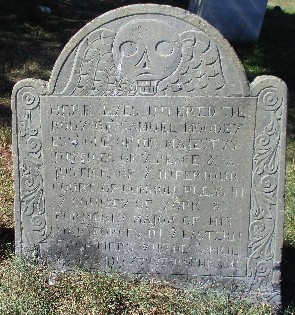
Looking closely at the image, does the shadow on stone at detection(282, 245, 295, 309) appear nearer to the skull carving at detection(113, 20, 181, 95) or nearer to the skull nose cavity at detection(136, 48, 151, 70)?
the skull carving at detection(113, 20, 181, 95)

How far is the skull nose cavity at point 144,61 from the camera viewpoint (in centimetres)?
460

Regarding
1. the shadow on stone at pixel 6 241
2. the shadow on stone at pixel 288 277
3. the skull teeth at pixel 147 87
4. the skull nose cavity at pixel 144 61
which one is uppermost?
the skull nose cavity at pixel 144 61

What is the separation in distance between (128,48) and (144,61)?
0.48 ft

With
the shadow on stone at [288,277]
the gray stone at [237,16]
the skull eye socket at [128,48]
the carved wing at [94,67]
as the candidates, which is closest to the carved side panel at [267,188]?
the shadow on stone at [288,277]

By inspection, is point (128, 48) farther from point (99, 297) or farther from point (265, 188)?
point (99, 297)

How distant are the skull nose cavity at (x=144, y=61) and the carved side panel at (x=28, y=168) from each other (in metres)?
0.72

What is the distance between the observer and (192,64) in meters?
4.58

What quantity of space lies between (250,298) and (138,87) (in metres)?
1.80

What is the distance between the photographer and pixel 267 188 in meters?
4.72

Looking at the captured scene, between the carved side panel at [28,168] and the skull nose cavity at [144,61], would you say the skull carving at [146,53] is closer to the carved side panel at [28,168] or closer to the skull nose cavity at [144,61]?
the skull nose cavity at [144,61]

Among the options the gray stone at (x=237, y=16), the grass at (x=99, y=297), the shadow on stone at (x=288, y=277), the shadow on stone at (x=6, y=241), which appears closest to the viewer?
the grass at (x=99, y=297)

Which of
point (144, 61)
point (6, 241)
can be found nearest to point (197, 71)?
point (144, 61)

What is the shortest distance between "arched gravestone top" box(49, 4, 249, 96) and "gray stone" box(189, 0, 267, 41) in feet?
30.4

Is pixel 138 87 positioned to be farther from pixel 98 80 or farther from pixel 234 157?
pixel 234 157
